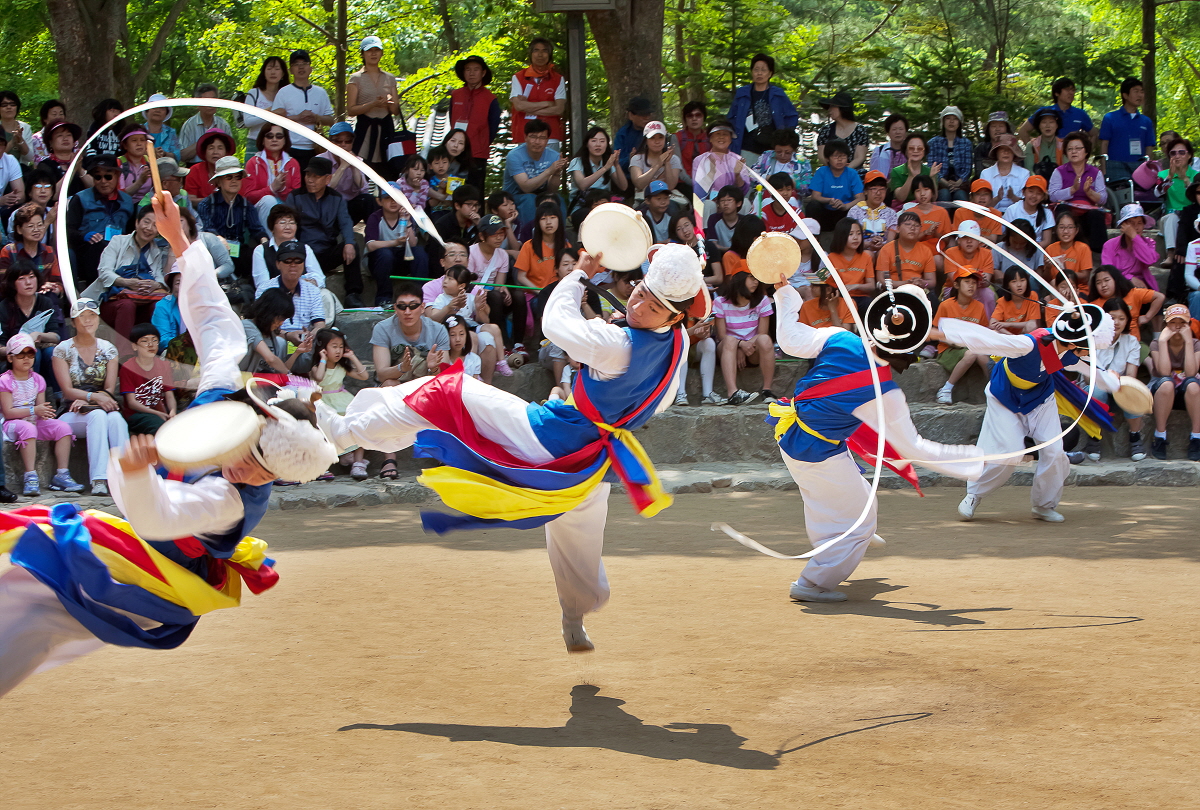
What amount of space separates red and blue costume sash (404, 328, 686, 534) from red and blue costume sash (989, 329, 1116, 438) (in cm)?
428

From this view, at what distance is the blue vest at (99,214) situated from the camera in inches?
388

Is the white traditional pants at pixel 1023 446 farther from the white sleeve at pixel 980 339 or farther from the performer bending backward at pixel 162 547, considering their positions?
the performer bending backward at pixel 162 547

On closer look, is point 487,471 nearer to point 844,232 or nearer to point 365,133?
point 844,232

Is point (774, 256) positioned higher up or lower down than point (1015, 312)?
higher up

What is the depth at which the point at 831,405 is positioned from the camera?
6086mm

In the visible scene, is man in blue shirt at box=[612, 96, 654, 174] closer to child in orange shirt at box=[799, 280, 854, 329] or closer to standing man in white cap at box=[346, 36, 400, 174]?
standing man in white cap at box=[346, 36, 400, 174]

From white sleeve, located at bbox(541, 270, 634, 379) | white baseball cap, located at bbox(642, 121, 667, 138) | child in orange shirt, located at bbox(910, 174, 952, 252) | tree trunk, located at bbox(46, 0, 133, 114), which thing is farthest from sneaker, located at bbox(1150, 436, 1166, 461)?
tree trunk, located at bbox(46, 0, 133, 114)

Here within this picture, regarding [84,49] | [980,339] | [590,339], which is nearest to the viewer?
[590,339]

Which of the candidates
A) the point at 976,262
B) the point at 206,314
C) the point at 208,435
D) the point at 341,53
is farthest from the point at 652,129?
the point at 341,53

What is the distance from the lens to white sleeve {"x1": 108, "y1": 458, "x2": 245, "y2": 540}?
3.18 meters

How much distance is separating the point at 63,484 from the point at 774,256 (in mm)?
5725

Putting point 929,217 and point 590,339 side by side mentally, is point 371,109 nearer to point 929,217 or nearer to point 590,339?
point 929,217

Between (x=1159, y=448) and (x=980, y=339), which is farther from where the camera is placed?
(x=1159, y=448)

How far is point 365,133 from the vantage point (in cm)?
Result: 1185
